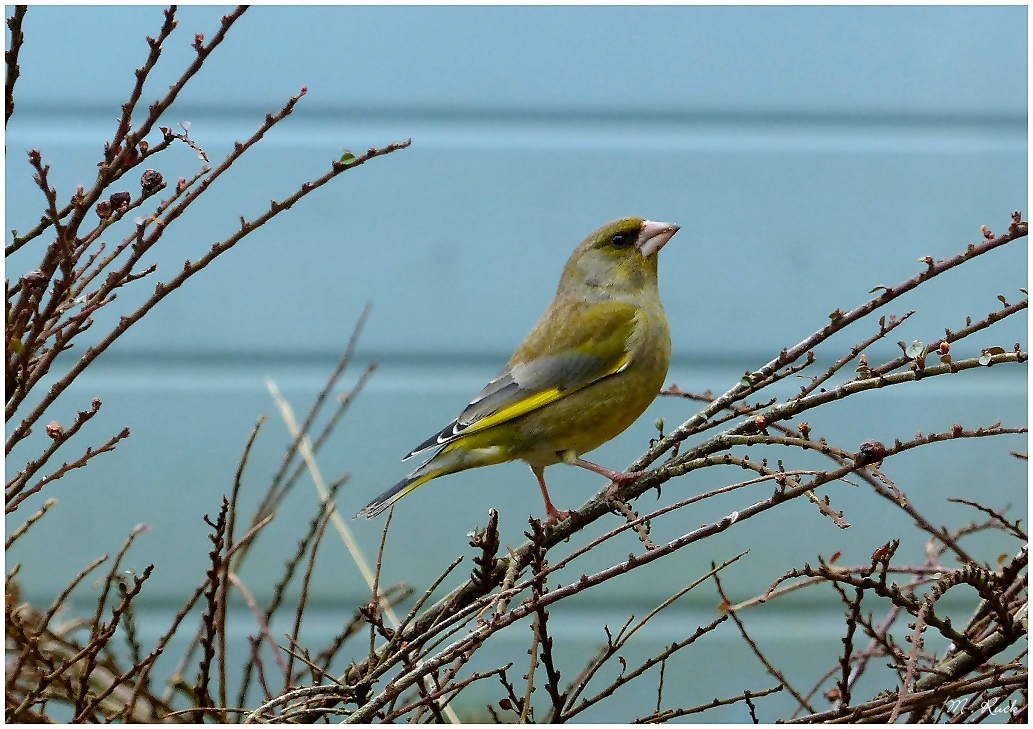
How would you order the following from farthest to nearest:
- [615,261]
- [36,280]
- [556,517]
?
[615,261] < [556,517] < [36,280]

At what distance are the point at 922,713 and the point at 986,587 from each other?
0.39ft

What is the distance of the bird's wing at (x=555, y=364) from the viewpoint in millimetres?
1039

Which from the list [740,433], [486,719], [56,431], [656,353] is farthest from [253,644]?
[486,719]

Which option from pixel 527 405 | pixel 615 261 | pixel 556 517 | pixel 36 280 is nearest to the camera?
pixel 36 280

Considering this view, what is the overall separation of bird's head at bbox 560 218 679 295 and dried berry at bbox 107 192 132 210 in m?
0.68

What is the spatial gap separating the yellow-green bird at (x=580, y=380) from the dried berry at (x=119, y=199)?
0.47m

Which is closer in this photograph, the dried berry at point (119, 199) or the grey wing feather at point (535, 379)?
the dried berry at point (119, 199)

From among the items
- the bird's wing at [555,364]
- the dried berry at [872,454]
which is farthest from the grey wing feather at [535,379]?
the dried berry at [872,454]

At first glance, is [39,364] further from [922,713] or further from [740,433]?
[922,713]

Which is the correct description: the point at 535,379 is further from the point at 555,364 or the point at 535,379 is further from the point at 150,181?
the point at 150,181

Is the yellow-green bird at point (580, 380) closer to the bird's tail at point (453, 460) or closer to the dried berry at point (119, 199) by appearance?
the bird's tail at point (453, 460)

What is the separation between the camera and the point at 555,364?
1.09 m

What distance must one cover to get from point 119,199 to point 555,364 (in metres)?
0.62

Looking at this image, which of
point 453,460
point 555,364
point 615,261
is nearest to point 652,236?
point 615,261
